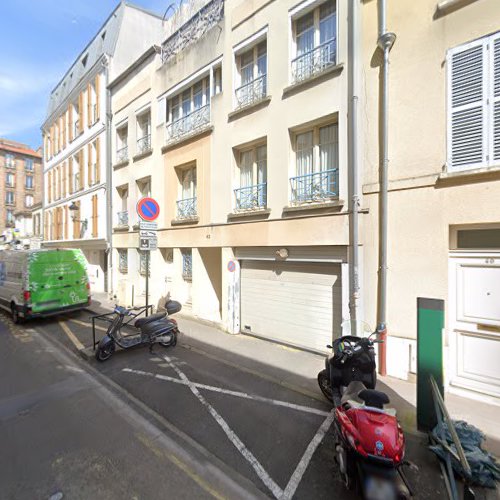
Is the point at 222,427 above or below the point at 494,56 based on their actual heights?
below

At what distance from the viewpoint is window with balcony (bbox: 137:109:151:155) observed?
34.5 feet

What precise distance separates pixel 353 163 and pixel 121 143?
10.7 meters

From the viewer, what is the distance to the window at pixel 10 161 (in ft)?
125

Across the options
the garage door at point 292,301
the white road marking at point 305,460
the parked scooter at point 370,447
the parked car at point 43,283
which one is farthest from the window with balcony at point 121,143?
the parked scooter at point 370,447

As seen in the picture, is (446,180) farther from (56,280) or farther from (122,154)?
(122,154)

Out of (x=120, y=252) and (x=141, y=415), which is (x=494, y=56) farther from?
(x=120, y=252)

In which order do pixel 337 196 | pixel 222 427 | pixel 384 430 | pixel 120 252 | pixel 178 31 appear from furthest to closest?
pixel 120 252
pixel 178 31
pixel 337 196
pixel 222 427
pixel 384 430

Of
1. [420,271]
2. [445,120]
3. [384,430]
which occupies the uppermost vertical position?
[445,120]

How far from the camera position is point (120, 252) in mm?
12312

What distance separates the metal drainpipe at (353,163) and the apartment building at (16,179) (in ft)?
141

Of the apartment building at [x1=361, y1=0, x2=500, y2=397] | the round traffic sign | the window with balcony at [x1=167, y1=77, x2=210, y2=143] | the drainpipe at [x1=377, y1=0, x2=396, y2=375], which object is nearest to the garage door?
the drainpipe at [x1=377, y1=0, x2=396, y2=375]

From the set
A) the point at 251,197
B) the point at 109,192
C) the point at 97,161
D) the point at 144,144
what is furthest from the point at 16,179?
the point at 251,197

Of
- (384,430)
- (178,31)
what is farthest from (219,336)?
(178,31)

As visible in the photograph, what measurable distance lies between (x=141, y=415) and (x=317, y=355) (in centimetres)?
338
